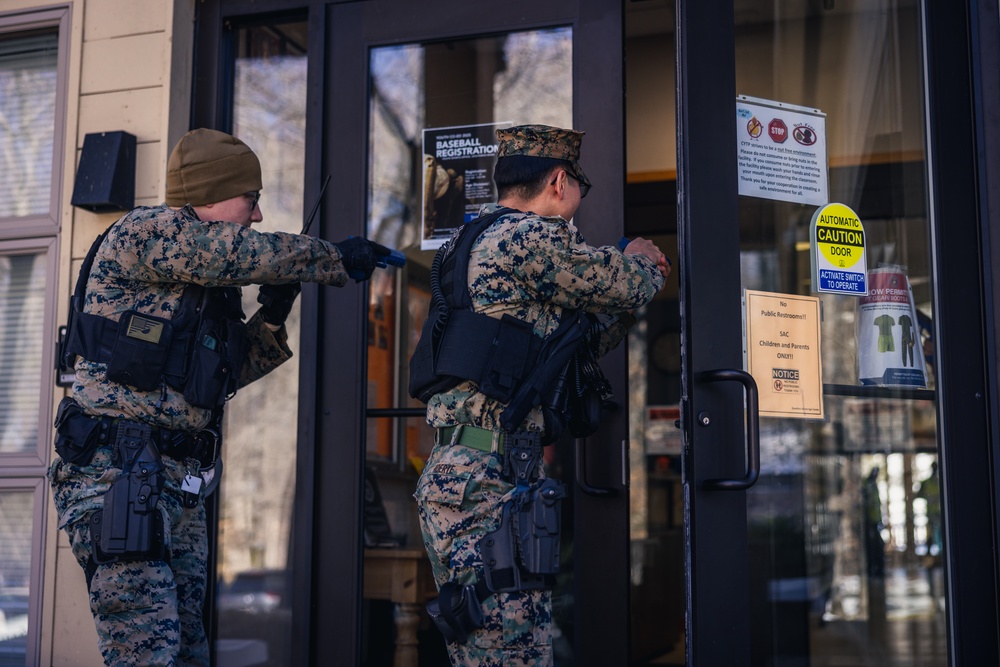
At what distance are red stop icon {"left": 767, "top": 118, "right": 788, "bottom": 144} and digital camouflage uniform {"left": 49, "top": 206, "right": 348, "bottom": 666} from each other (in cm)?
131

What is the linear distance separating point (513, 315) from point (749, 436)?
2.26ft

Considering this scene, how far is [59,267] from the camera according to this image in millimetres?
3977

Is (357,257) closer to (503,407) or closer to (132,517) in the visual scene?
(503,407)

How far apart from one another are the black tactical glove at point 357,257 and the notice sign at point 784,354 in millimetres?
1092

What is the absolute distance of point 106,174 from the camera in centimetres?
385

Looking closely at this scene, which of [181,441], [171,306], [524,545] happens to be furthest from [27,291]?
[524,545]

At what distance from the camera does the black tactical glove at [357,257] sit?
3246 mm

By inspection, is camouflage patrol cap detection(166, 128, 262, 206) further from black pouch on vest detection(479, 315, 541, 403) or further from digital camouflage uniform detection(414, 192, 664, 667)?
black pouch on vest detection(479, 315, 541, 403)

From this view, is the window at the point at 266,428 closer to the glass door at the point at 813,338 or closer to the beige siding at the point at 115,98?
the beige siding at the point at 115,98

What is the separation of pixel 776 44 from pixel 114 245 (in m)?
A: 2.03

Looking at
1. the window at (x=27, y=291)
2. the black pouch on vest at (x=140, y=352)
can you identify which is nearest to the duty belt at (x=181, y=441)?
the black pouch on vest at (x=140, y=352)

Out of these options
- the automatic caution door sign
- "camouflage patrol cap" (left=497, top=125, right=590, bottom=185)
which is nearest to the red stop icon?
the automatic caution door sign

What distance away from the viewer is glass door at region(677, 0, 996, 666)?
9.82ft

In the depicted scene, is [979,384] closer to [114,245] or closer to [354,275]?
[354,275]
